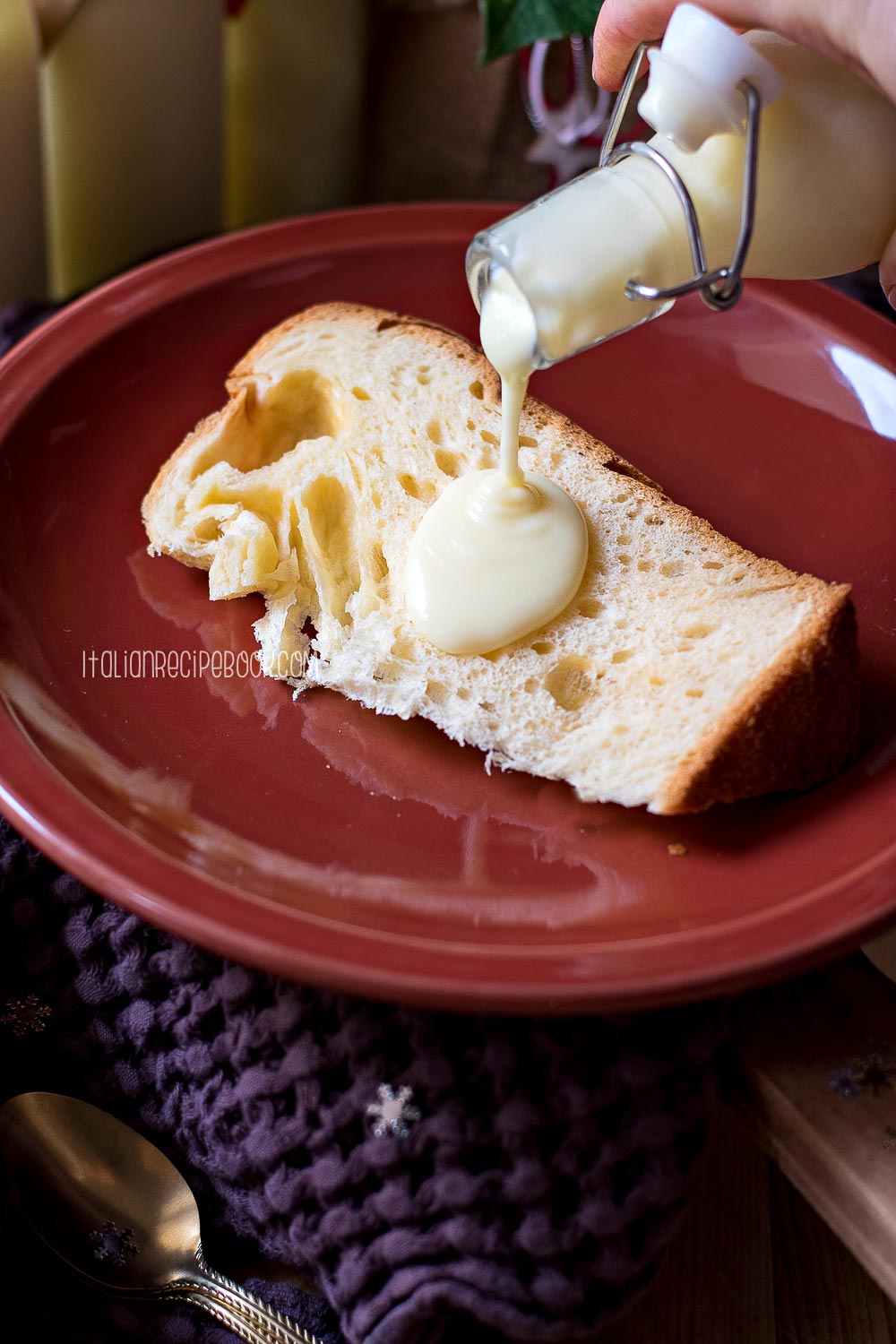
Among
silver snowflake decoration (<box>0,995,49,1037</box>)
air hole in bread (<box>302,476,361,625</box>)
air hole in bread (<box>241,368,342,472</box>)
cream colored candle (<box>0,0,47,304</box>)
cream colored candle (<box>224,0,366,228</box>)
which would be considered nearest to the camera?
silver snowflake decoration (<box>0,995,49,1037</box>)

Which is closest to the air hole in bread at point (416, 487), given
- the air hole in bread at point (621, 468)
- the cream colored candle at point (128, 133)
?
the air hole in bread at point (621, 468)

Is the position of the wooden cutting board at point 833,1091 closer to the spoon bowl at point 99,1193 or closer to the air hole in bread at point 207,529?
the spoon bowl at point 99,1193

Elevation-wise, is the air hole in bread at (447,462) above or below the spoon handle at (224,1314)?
above

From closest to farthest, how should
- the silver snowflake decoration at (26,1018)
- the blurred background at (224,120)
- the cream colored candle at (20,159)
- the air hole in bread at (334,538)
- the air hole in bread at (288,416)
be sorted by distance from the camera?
the silver snowflake decoration at (26,1018), the air hole in bread at (334,538), the air hole in bread at (288,416), the cream colored candle at (20,159), the blurred background at (224,120)

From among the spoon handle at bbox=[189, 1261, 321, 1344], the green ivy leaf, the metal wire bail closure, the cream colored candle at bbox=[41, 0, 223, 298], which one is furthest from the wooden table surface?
the cream colored candle at bbox=[41, 0, 223, 298]

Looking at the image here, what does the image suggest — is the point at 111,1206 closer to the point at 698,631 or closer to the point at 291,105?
the point at 698,631

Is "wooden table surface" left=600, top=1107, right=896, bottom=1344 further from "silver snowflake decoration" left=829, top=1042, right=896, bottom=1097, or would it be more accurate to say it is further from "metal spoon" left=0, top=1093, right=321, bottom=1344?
"metal spoon" left=0, top=1093, right=321, bottom=1344

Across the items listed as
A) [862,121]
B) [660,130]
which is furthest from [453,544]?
[862,121]

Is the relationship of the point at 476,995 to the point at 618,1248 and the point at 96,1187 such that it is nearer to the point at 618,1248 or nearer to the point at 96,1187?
the point at 618,1248
